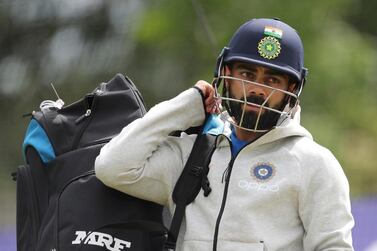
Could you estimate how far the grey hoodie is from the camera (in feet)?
11.3

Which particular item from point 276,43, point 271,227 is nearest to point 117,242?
point 271,227

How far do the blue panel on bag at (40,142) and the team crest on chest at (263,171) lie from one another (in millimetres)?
690

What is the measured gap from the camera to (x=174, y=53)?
14.0m

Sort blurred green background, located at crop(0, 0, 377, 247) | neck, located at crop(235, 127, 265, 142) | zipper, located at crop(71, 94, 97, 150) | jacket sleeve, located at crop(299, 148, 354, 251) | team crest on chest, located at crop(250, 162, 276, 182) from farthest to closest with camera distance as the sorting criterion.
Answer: blurred green background, located at crop(0, 0, 377, 247), zipper, located at crop(71, 94, 97, 150), neck, located at crop(235, 127, 265, 142), team crest on chest, located at crop(250, 162, 276, 182), jacket sleeve, located at crop(299, 148, 354, 251)

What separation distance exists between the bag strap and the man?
22 millimetres

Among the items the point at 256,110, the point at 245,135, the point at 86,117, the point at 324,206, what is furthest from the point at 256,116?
the point at 86,117

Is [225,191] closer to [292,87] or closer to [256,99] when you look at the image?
[256,99]

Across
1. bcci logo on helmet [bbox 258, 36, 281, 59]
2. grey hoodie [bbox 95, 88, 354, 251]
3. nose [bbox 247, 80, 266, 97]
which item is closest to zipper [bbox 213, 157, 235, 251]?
grey hoodie [bbox 95, 88, 354, 251]

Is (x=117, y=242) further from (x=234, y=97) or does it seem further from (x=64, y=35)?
(x=64, y=35)

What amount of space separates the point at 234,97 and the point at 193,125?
0.20m

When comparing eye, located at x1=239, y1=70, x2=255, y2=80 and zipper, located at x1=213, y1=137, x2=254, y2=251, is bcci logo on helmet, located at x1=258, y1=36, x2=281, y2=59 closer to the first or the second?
eye, located at x1=239, y1=70, x2=255, y2=80

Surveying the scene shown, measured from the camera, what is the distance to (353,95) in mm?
→ 13875

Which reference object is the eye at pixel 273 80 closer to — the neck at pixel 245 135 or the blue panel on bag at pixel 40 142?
the neck at pixel 245 135

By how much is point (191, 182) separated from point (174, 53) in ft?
34.2
